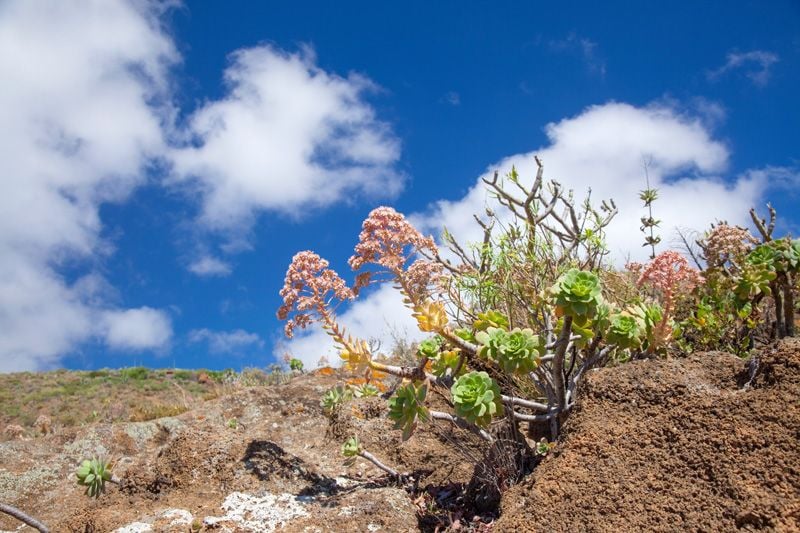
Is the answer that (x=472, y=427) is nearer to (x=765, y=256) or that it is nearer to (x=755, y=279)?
(x=755, y=279)

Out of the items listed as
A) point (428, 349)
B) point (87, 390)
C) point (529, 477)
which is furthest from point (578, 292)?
point (87, 390)

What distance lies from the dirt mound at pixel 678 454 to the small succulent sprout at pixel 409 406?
677 mm

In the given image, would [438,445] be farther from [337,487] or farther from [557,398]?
[557,398]

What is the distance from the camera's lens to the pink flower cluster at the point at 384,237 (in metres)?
4.30

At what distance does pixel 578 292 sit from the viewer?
3.01 m

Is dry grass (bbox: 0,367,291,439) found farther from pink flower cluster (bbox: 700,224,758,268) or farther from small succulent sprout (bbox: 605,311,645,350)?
small succulent sprout (bbox: 605,311,645,350)

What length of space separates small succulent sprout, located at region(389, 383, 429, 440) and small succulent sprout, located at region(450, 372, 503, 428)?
0.28 meters

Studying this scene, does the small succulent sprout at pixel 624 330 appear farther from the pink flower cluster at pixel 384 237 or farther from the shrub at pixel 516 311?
the pink flower cluster at pixel 384 237

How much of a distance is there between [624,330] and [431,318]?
3.50 feet

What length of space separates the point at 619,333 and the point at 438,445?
6.17 ft

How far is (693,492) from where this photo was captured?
265 centimetres

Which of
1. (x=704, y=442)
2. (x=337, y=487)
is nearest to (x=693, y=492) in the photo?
(x=704, y=442)

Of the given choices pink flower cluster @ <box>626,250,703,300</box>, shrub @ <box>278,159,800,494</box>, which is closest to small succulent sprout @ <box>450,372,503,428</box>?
shrub @ <box>278,159,800,494</box>

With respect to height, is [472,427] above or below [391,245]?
below
